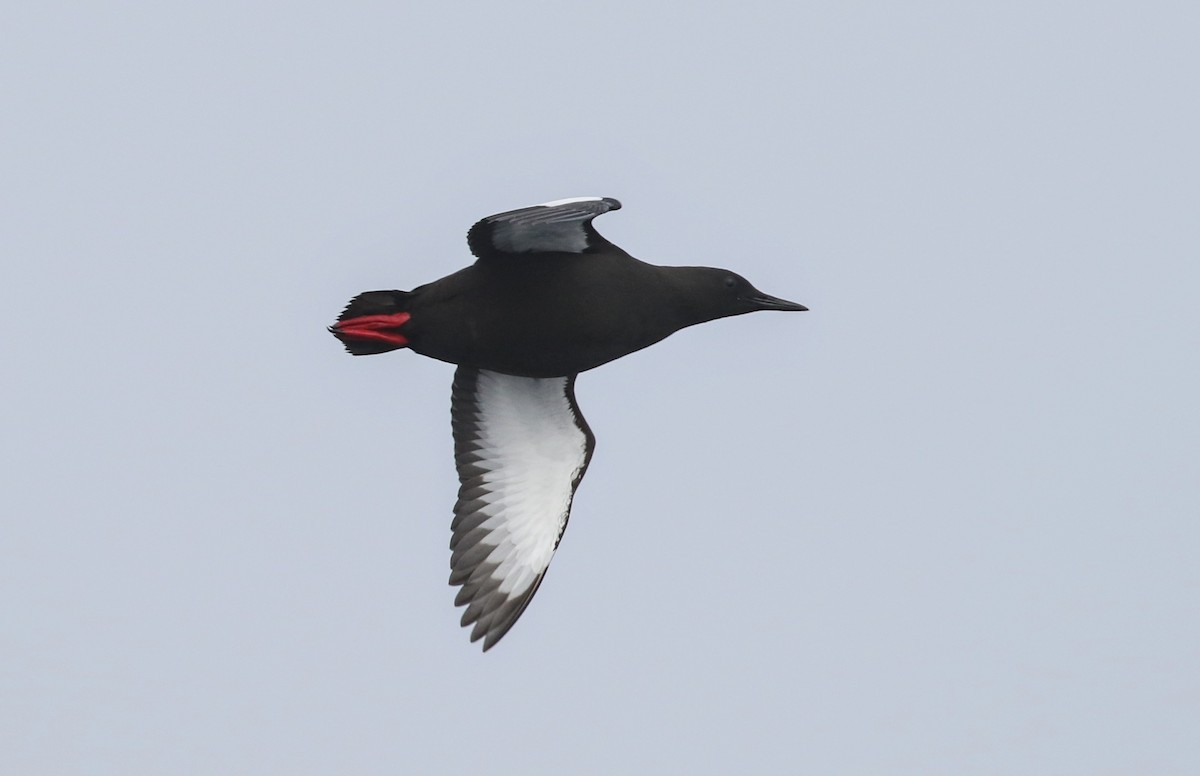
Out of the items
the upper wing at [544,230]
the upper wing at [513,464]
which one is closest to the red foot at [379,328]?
the upper wing at [544,230]

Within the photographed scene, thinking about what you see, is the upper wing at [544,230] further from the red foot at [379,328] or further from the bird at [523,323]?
the red foot at [379,328]

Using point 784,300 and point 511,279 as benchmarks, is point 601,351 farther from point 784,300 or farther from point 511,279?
point 784,300

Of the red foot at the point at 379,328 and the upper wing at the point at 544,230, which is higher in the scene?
the upper wing at the point at 544,230

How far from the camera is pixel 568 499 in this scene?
1232cm

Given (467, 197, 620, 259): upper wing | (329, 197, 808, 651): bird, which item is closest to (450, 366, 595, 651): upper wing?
(329, 197, 808, 651): bird

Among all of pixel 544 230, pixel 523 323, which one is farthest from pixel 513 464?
pixel 544 230

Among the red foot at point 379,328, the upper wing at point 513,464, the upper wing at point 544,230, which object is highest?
the upper wing at point 544,230

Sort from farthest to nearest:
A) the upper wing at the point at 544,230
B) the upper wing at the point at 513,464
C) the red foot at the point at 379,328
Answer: the upper wing at the point at 513,464 → the red foot at the point at 379,328 → the upper wing at the point at 544,230

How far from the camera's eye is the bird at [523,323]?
36.0ft

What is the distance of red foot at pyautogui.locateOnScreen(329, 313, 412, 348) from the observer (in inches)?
437

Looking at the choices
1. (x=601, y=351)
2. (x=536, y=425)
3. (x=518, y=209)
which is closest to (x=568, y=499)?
(x=536, y=425)

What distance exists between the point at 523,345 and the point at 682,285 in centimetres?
117

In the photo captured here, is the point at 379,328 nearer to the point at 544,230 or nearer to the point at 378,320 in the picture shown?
the point at 378,320

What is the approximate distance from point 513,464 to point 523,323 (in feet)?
5.55
